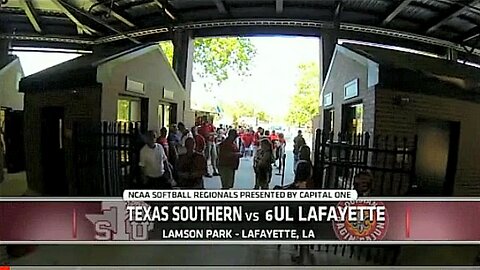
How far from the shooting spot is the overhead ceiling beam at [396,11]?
2.16 m

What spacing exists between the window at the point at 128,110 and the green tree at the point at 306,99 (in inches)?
28.3

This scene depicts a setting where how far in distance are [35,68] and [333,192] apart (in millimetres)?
1555

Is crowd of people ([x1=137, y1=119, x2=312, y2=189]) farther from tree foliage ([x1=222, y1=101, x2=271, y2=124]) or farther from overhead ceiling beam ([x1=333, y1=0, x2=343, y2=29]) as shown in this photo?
overhead ceiling beam ([x1=333, y1=0, x2=343, y2=29])

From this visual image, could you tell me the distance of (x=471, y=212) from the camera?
2172 mm

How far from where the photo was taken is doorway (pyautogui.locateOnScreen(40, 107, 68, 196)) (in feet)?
6.88

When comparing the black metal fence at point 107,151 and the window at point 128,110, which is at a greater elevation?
Answer: the window at point 128,110

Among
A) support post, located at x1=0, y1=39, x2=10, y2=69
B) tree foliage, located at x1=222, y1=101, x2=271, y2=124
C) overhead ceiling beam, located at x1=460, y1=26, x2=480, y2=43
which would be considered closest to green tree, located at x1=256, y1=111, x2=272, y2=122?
tree foliage, located at x1=222, y1=101, x2=271, y2=124

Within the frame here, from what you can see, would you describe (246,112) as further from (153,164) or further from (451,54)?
(451,54)

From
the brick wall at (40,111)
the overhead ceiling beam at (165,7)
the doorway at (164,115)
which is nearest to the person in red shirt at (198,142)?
the doorway at (164,115)

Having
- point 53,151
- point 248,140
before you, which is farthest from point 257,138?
point 53,151

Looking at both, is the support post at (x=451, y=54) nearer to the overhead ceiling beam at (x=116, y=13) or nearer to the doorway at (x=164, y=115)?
the doorway at (x=164, y=115)

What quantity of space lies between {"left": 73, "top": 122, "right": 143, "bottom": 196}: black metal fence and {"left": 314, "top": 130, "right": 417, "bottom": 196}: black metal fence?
2.88 feet

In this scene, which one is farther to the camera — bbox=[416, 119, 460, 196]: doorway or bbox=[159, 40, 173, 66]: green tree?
bbox=[159, 40, 173, 66]: green tree

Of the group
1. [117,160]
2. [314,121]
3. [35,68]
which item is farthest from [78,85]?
[314,121]
